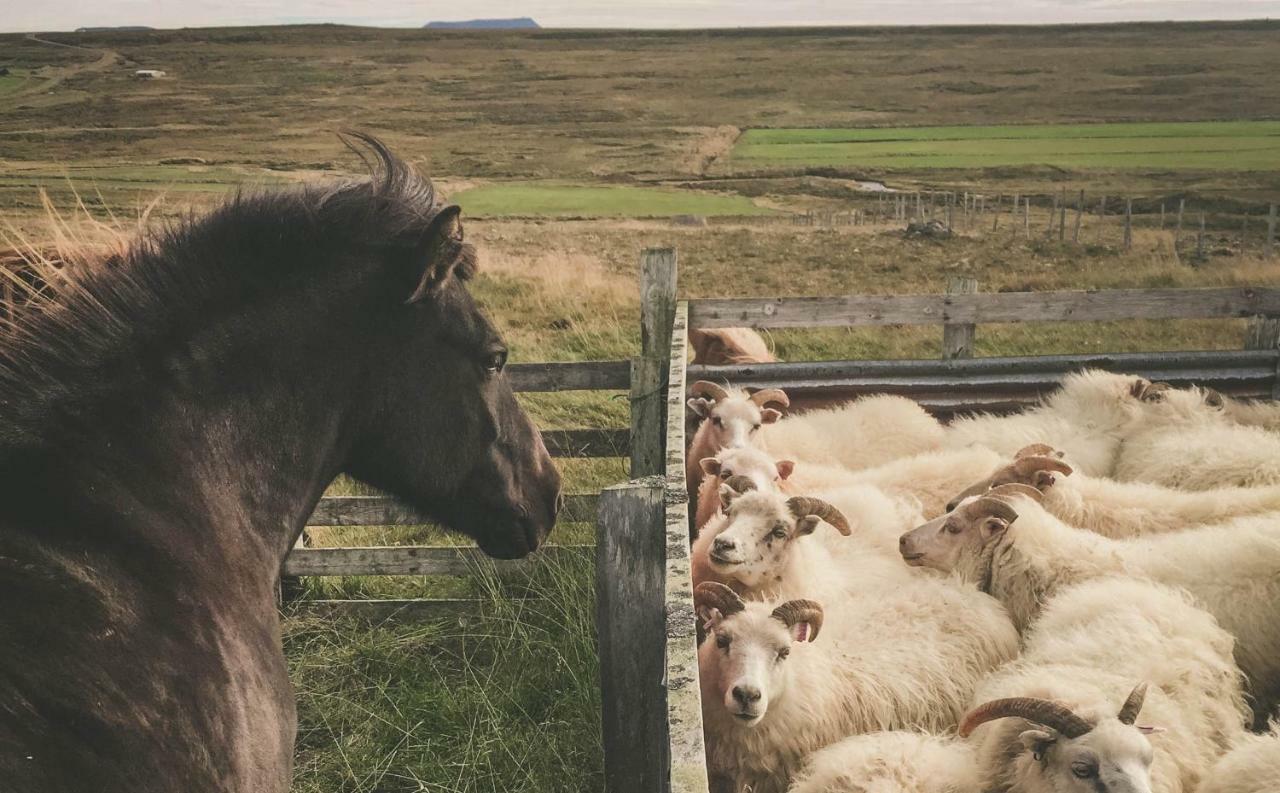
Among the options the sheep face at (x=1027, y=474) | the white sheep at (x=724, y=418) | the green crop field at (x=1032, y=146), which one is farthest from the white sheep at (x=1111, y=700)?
the green crop field at (x=1032, y=146)

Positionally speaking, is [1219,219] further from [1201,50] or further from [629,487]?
[1201,50]

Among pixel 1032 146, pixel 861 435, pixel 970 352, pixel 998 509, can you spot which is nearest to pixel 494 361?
pixel 998 509

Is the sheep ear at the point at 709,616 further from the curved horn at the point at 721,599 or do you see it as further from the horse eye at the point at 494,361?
the horse eye at the point at 494,361

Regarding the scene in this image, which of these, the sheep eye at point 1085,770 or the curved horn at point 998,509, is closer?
the sheep eye at point 1085,770

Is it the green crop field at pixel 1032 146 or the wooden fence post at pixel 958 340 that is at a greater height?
the green crop field at pixel 1032 146

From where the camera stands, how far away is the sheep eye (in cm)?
300

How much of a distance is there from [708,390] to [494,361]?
3835mm

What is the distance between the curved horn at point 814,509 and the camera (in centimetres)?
463

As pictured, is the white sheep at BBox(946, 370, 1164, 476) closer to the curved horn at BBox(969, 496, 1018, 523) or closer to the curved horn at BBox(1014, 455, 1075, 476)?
the curved horn at BBox(1014, 455, 1075, 476)

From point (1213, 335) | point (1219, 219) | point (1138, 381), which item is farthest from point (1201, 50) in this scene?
point (1138, 381)

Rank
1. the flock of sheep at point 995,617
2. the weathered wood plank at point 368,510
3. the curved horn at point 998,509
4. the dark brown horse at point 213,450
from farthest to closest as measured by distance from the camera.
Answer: the weathered wood plank at point 368,510, the curved horn at point 998,509, the flock of sheep at point 995,617, the dark brown horse at point 213,450

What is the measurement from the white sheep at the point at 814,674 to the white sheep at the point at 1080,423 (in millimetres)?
2446

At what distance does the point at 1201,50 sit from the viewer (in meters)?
103

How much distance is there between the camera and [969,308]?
7129 millimetres
